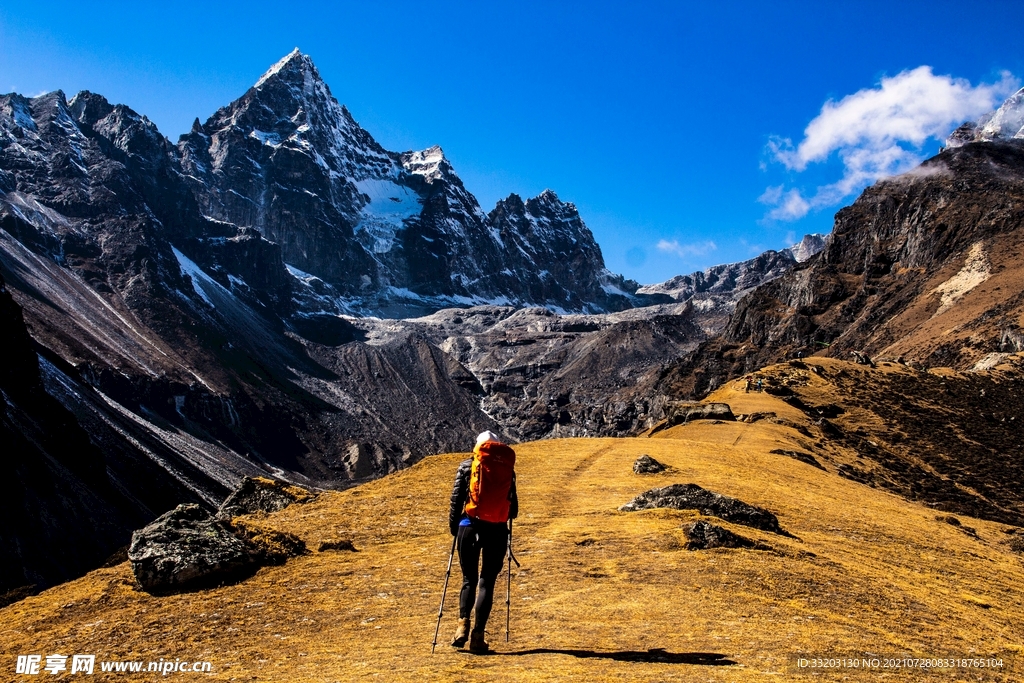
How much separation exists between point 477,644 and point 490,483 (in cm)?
253

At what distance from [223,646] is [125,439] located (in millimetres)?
132345

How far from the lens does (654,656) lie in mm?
10938

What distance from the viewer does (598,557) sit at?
1705cm

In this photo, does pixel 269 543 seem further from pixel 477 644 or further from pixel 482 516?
Answer: pixel 477 644

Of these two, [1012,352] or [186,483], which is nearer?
[1012,352]

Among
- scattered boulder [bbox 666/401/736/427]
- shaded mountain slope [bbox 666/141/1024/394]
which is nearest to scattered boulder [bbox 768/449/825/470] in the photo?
scattered boulder [bbox 666/401/736/427]

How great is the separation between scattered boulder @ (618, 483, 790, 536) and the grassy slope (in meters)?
0.68

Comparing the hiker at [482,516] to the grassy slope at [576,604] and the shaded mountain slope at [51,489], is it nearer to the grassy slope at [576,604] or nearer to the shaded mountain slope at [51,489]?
the grassy slope at [576,604]

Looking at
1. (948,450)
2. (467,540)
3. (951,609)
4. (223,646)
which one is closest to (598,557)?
(467,540)

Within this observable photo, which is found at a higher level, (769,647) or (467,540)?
(467,540)

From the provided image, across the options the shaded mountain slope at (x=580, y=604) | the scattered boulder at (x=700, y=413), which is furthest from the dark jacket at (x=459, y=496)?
the scattered boulder at (x=700, y=413)

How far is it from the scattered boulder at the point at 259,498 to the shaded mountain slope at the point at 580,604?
35.4 inches

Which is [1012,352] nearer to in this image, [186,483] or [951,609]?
[951,609]

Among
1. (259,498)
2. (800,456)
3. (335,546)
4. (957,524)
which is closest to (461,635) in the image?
(335,546)
